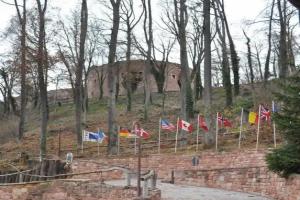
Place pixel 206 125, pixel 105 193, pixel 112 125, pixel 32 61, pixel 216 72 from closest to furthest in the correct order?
pixel 105 193, pixel 206 125, pixel 112 125, pixel 32 61, pixel 216 72

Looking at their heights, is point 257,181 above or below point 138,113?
below

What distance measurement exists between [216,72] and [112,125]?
34651 millimetres

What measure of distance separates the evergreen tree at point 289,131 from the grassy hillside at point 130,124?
9.13 m

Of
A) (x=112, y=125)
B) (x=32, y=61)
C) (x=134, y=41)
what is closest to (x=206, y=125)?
(x=112, y=125)

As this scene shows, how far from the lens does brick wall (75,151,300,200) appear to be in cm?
1662

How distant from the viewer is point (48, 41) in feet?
119

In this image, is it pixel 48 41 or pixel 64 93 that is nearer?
pixel 48 41

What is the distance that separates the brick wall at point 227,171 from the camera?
16625 millimetres

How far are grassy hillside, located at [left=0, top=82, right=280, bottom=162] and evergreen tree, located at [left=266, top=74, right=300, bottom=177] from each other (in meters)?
9.13

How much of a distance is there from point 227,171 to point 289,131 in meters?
5.99

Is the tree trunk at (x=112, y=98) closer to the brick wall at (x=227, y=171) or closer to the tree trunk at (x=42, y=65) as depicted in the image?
the brick wall at (x=227, y=171)

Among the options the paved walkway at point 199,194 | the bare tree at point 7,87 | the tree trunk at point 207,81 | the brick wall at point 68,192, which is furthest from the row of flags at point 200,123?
the bare tree at point 7,87

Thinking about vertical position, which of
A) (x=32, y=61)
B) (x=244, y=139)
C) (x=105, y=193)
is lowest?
(x=105, y=193)

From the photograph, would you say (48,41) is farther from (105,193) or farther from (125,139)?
(105,193)
